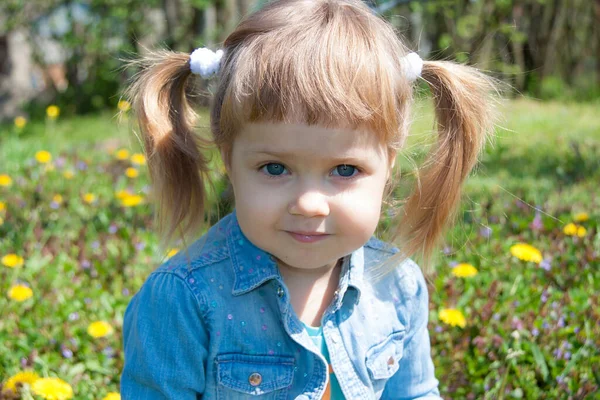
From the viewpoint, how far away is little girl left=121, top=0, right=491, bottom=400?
1471mm

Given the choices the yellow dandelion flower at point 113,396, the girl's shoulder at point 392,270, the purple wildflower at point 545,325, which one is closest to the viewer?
the girl's shoulder at point 392,270

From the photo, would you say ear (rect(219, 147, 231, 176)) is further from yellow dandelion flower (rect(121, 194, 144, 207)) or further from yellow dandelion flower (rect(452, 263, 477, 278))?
yellow dandelion flower (rect(121, 194, 144, 207))

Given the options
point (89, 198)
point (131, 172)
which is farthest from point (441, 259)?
point (131, 172)

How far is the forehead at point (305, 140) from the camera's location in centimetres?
145

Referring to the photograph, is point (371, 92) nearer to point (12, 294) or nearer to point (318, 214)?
point (318, 214)

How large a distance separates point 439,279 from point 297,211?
4.12 ft

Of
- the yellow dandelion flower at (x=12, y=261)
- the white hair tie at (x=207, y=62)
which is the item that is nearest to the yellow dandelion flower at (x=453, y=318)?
the white hair tie at (x=207, y=62)

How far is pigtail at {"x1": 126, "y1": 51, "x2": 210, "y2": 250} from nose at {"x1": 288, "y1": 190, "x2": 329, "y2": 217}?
0.35m

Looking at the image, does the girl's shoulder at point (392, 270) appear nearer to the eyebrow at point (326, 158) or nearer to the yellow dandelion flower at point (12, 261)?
the eyebrow at point (326, 158)

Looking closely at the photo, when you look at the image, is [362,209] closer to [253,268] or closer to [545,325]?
[253,268]

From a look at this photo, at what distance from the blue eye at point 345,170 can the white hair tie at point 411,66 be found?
0.25m

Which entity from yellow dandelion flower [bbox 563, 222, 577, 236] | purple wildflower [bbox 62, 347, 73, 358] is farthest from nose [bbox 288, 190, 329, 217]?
yellow dandelion flower [bbox 563, 222, 577, 236]

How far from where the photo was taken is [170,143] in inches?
67.8

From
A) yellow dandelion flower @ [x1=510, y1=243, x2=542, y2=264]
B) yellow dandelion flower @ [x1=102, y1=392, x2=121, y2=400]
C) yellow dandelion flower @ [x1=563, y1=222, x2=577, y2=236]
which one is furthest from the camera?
yellow dandelion flower @ [x1=563, y1=222, x2=577, y2=236]
